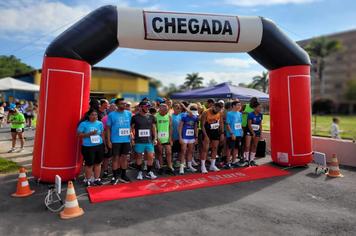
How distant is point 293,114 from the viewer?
6914 millimetres

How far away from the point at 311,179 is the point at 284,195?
1386 mm

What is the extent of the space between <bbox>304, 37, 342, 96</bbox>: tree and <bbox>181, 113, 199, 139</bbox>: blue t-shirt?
4058 millimetres

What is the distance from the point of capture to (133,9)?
5.96 meters

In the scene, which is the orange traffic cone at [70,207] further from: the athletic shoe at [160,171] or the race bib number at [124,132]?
the athletic shoe at [160,171]

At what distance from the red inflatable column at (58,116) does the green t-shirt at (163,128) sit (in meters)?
1.68

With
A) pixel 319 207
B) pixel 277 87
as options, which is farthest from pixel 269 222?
pixel 277 87

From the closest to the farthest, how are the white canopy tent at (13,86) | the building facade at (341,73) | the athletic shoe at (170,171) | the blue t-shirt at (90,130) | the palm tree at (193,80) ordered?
1. the building facade at (341,73)
2. the blue t-shirt at (90,130)
3. the athletic shoe at (170,171)
4. the white canopy tent at (13,86)
5. the palm tree at (193,80)

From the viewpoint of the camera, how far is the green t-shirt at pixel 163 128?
6.35 meters

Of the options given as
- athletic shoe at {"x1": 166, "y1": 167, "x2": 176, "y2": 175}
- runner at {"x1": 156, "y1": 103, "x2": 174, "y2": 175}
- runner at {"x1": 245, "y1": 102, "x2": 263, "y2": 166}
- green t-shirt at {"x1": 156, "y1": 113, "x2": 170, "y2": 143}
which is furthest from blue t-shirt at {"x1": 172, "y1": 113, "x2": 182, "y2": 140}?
runner at {"x1": 245, "y1": 102, "x2": 263, "y2": 166}

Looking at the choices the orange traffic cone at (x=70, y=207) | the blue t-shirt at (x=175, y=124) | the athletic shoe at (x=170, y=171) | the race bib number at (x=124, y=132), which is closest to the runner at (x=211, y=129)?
the blue t-shirt at (x=175, y=124)

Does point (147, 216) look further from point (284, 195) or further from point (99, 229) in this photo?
point (284, 195)

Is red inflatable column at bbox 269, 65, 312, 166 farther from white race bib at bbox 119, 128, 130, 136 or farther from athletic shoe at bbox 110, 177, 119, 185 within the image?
athletic shoe at bbox 110, 177, 119, 185

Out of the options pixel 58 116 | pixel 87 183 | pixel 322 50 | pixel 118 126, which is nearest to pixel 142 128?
pixel 118 126

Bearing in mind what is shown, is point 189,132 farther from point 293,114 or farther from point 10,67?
point 10,67
